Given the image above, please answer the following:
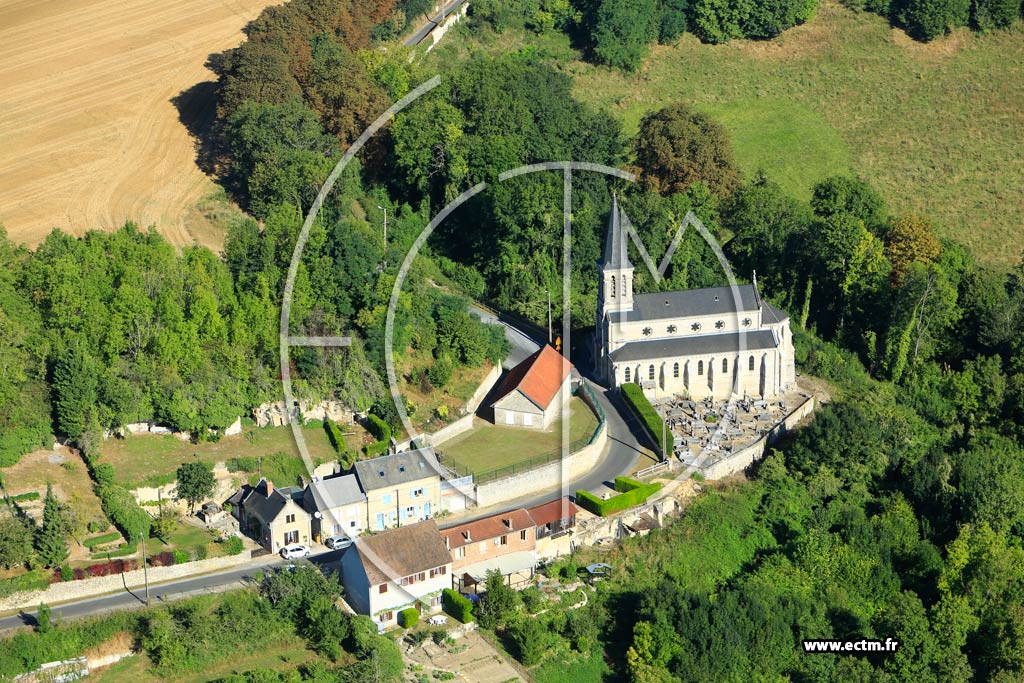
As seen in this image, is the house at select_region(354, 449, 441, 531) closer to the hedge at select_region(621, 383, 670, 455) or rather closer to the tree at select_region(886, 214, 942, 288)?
the hedge at select_region(621, 383, 670, 455)

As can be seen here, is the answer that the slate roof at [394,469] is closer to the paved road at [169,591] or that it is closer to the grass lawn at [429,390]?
the paved road at [169,591]

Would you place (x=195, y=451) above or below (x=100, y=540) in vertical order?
above

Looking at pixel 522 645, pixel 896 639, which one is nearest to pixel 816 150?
pixel 896 639

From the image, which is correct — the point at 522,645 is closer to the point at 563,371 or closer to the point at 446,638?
the point at 446,638

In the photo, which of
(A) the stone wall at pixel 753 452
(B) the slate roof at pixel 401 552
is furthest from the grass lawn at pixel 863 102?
(B) the slate roof at pixel 401 552

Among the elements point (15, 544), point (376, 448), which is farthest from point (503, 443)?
point (15, 544)

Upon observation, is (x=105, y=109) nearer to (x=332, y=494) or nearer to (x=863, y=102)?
(x=332, y=494)

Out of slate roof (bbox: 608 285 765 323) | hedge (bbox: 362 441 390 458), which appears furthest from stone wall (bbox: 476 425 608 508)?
slate roof (bbox: 608 285 765 323)

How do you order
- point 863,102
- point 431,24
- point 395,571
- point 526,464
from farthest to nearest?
point 863,102
point 431,24
point 526,464
point 395,571

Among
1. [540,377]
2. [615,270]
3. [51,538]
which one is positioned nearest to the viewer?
[51,538]
